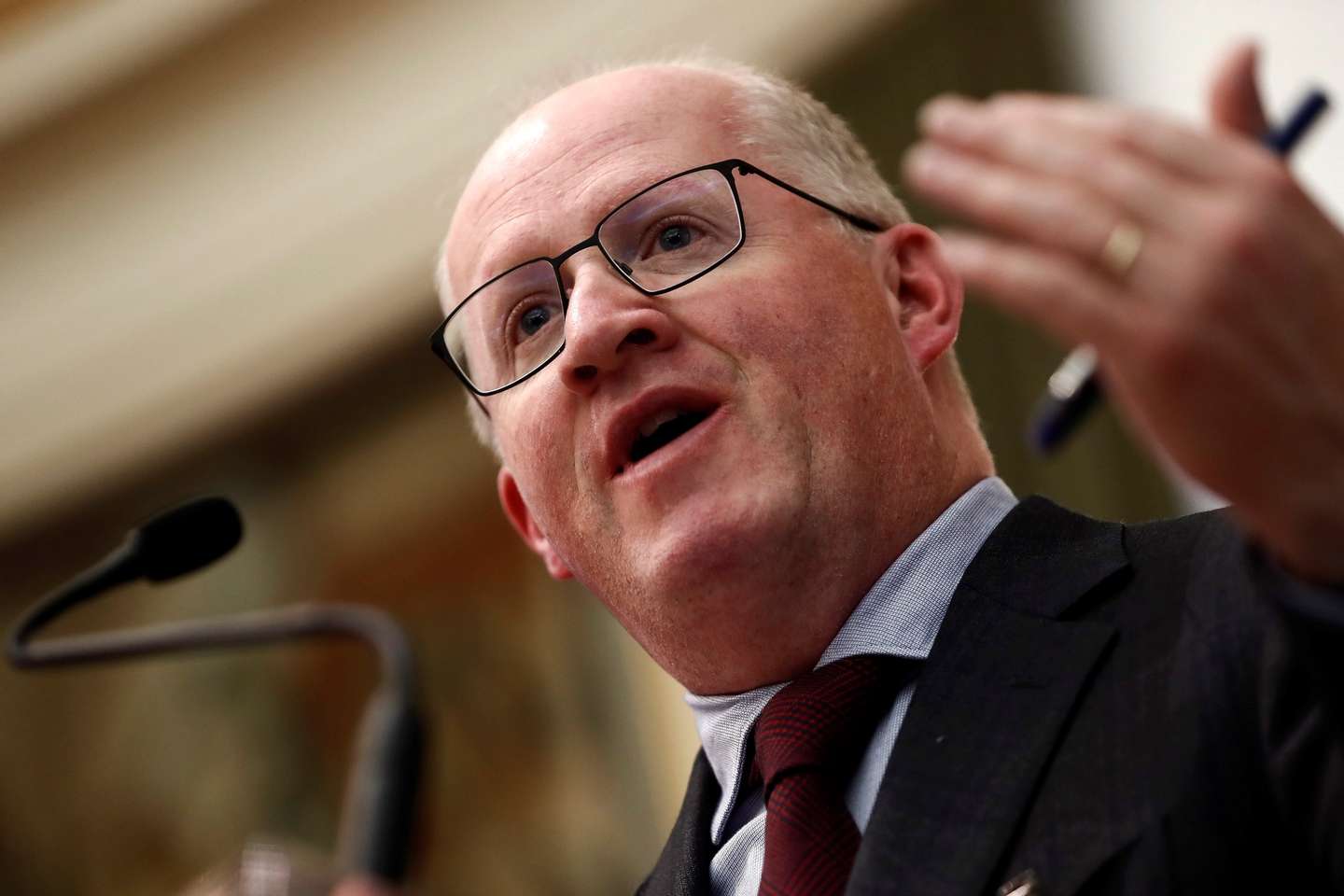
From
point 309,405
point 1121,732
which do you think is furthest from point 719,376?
point 309,405

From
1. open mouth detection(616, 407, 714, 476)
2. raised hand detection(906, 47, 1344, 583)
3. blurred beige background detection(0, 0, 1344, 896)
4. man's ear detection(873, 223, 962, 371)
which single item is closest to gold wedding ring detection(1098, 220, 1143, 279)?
raised hand detection(906, 47, 1344, 583)

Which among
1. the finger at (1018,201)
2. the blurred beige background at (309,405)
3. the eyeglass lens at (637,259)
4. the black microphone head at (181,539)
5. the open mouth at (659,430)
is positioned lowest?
the blurred beige background at (309,405)

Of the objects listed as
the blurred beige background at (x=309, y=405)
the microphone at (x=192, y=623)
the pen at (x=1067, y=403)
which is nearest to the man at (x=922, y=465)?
the pen at (x=1067, y=403)

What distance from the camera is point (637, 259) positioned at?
1.86 meters

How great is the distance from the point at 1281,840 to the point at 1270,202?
0.50 meters

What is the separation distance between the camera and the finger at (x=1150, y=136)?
97 cm

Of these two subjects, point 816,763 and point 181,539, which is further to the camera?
point 181,539

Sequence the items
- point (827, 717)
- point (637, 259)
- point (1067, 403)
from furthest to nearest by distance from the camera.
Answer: point (637, 259), point (827, 717), point (1067, 403)

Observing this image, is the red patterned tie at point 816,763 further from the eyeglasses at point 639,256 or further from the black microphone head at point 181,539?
the black microphone head at point 181,539

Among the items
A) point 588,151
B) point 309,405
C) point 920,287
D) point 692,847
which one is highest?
point 588,151

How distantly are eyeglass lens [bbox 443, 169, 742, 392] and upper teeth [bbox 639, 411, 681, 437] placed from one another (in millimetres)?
153

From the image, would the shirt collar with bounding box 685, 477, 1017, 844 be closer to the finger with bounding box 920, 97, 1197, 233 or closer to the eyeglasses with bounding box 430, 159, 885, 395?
the eyeglasses with bounding box 430, 159, 885, 395

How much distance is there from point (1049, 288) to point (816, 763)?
701 millimetres

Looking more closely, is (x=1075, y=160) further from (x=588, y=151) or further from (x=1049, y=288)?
(x=588, y=151)
